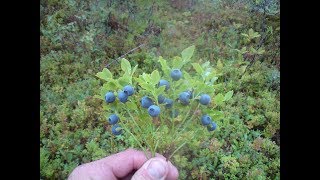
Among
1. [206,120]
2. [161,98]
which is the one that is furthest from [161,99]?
[206,120]

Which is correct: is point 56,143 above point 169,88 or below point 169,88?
below

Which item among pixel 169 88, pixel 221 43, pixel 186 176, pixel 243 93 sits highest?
pixel 169 88

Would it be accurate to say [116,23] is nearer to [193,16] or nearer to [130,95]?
[193,16]

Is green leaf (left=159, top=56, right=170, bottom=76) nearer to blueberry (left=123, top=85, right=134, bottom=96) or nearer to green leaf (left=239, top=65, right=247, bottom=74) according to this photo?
blueberry (left=123, top=85, right=134, bottom=96)

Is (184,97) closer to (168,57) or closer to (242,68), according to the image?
(168,57)

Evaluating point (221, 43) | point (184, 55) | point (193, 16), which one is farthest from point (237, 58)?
point (184, 55)

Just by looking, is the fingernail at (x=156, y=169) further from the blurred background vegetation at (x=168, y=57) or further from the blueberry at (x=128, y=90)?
the blurred background vegetation at (x=168, y=57)

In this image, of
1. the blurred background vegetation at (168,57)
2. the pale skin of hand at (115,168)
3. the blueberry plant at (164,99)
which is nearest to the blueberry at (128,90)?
the blueberry plant at (164,99)
